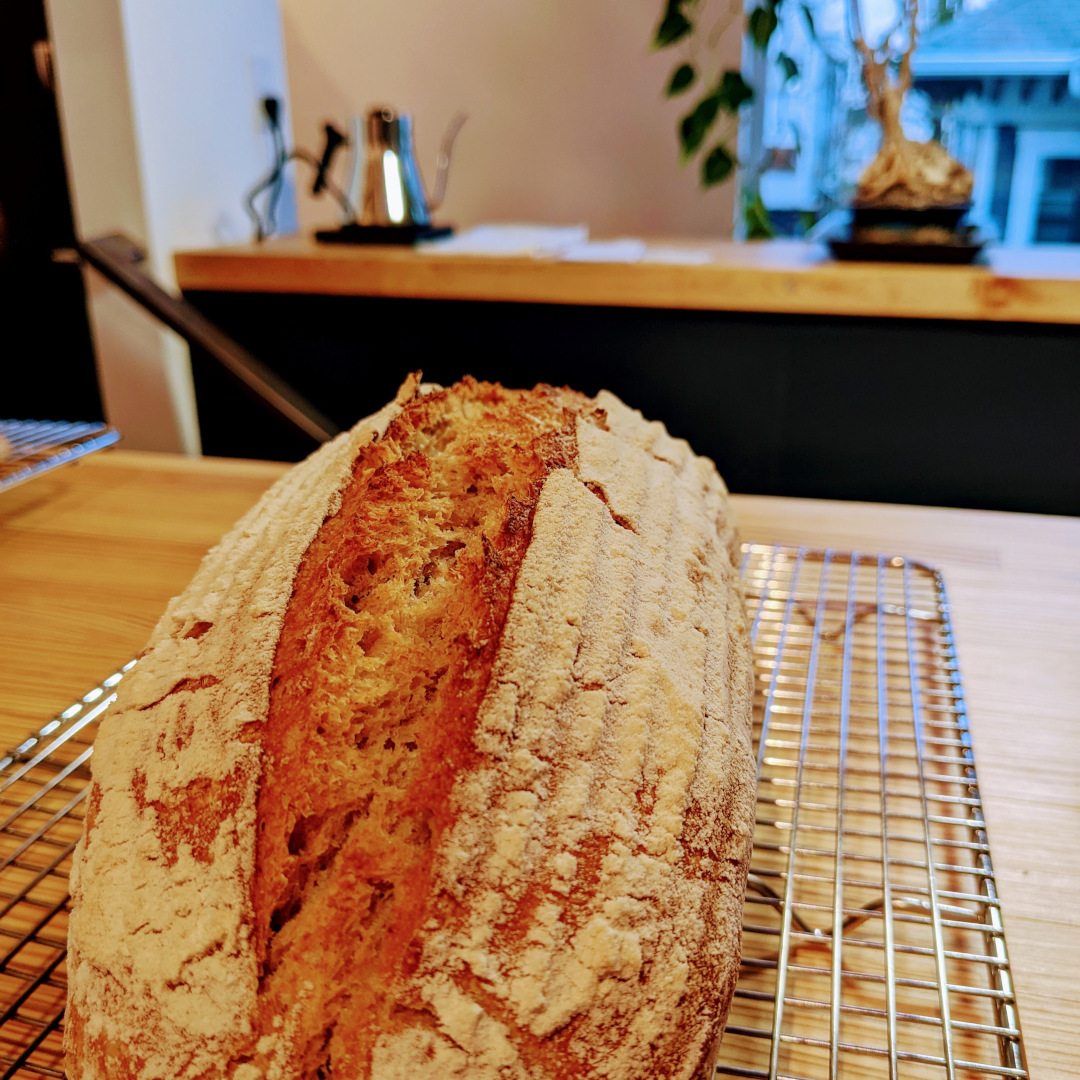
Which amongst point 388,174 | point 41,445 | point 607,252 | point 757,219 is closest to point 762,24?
point 757,219

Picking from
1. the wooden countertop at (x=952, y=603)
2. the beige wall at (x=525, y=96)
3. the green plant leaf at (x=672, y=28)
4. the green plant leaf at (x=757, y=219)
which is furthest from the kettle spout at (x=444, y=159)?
the wooden countertop at (x=952, y=603)

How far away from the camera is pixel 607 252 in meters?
2.04

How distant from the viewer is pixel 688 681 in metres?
0.63

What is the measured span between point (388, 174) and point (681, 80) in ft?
2.52

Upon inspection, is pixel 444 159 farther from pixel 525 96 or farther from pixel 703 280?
pixel 703 280

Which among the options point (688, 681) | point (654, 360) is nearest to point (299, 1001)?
point (688, 681)

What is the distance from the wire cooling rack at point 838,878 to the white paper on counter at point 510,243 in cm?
128

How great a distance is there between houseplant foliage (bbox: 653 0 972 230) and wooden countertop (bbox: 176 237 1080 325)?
0.18 m

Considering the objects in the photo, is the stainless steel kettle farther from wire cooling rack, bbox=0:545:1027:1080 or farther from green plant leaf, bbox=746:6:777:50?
wire cooling rack, bbox=0:545:1027:1080

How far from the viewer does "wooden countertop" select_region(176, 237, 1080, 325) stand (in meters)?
1.69

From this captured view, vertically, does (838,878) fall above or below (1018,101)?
below

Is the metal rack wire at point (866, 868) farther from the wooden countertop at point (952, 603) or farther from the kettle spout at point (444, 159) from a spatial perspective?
the kettle spout at point (444, 159)

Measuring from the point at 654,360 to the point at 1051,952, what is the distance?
1.48m

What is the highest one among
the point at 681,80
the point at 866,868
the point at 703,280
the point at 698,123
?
the point at 681,80
